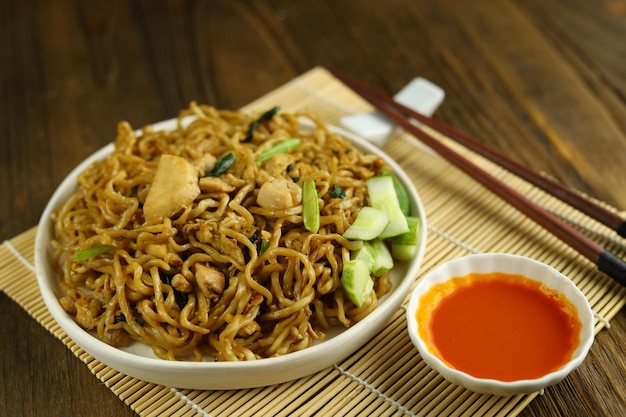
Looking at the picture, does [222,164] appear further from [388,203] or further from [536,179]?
[536,179]

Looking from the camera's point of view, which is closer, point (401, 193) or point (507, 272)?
point (507, 272)

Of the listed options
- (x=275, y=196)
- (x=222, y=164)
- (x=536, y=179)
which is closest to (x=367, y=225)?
(x=275, y=196)

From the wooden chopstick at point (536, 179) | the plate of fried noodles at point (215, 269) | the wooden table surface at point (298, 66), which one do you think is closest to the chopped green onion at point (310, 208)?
the plate of fried noodles at point (215, 269)

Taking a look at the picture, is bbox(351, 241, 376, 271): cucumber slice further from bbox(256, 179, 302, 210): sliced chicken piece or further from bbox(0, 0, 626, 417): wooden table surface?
bbox(0, 0, 626, 417): wooden table surface

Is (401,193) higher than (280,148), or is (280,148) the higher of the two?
(280,148)

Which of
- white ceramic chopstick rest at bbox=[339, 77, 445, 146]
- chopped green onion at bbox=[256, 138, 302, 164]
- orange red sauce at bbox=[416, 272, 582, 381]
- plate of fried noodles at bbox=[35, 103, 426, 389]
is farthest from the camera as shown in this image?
white ceramic chopstick rest at bbox=[339, 77, 445, 146]

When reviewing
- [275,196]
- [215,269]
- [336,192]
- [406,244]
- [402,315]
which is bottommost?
[402,315]

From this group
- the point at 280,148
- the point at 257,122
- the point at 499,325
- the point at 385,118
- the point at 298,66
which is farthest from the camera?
the point at 298,66

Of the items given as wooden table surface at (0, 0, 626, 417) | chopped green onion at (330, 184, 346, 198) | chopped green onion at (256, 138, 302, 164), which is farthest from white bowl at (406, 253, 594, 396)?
wooden table surface at (0, 0, 626, 417)
